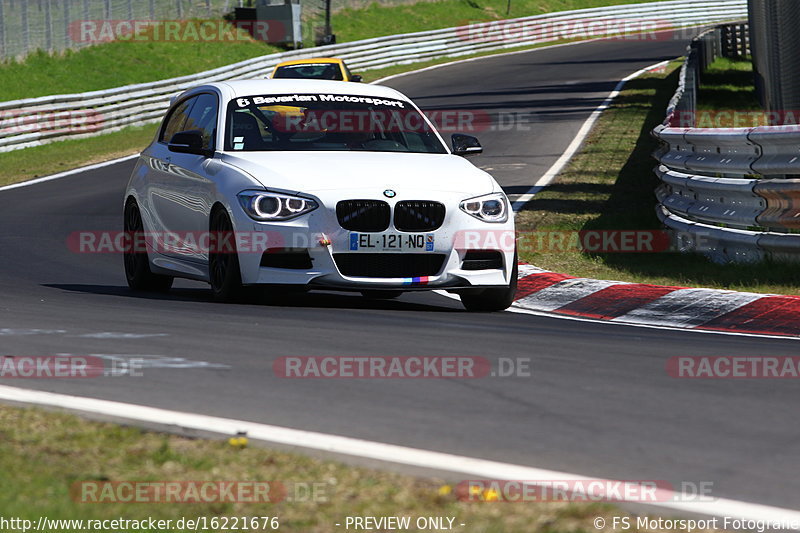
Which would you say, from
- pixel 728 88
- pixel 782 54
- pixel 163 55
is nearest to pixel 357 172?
pixel 782 54

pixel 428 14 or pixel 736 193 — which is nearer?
pixel 736 193

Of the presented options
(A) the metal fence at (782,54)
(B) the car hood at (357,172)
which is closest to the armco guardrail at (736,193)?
(B) the car hood at (357,172)

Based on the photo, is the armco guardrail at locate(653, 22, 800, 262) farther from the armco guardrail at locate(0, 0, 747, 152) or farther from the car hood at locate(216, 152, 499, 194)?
the armco guardrail at locate(0, 0, 747, 152)

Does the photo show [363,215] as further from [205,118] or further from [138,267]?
[138,267]

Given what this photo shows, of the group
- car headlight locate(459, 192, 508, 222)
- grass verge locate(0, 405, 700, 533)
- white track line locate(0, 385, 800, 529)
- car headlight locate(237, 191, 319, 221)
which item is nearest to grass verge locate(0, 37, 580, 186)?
car headlight locate(237, 191, 319, 221)

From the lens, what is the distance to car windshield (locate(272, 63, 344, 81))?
2733 centimetres

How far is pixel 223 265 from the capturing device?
962 cm

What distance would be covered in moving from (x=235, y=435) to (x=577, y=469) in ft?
4.05

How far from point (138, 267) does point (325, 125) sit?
208cm

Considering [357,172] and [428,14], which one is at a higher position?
[428,14]

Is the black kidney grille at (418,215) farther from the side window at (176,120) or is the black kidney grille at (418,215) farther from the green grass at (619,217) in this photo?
the side window at (176,120)

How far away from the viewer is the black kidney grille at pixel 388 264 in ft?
30.7

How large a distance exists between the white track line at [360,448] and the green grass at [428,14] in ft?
162

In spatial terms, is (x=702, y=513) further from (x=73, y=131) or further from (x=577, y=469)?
(x=73, y=131)
